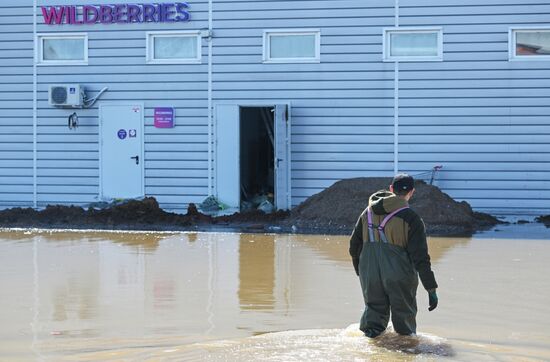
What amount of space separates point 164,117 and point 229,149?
4.72 ft

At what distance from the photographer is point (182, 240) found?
14234 millimetres

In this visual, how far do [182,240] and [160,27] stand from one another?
19.5 ft

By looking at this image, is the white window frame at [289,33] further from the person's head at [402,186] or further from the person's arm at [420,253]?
the person's arm at [420,253]

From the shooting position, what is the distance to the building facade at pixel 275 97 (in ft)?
57.4

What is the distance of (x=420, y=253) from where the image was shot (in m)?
6.66

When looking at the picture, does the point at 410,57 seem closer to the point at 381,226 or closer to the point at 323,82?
the point at 323,82

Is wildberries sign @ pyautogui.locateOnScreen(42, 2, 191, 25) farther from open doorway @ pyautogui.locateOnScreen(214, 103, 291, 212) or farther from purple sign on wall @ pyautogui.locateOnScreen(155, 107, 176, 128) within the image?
open doorway @ pyautogui.locateOnScreen(214, 103, 291, 212)

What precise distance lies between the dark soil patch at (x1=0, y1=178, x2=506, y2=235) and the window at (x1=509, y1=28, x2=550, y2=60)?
10.2 feet

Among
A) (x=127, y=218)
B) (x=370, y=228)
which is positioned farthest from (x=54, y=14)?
(x=370, y=228)

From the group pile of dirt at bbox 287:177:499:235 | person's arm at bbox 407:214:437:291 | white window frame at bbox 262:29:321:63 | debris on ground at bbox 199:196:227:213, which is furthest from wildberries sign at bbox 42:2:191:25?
person's arm at bbox 407:214:437:291

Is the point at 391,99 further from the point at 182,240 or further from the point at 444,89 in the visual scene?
the point at 182,240

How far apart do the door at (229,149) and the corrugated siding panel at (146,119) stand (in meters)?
0.35

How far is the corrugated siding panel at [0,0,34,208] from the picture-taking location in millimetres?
19094

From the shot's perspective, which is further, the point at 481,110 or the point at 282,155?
the point at 282,155
